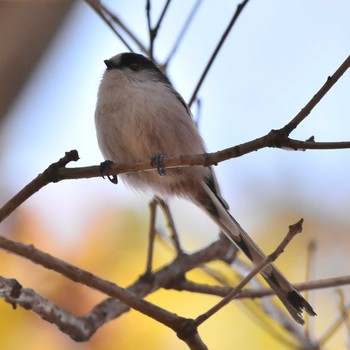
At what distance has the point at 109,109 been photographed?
1.96 meters

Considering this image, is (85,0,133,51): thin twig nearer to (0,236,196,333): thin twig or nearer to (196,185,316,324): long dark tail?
(196,185,316,324): long dark tail

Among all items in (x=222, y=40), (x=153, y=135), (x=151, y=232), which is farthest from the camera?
(x=153, y=135)

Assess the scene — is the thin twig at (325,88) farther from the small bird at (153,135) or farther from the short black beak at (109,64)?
the short black beak at (109,64)

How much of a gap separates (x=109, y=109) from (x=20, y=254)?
77 cm

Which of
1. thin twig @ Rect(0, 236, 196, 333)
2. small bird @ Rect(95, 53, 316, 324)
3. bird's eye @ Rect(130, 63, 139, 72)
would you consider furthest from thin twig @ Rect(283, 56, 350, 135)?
bird's eye @ Rect(130, 63, 139, 72)

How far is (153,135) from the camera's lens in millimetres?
1919

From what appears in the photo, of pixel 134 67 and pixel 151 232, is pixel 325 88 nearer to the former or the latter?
pixel 151 232

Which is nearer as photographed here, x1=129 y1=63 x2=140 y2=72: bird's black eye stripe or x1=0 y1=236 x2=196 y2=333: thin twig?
x1=0 y1=236 x2=196 y2=333: thin twig

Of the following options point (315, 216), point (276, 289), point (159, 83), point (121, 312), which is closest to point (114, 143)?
point (159, 83)

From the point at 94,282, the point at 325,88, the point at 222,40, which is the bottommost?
the point at 94,282

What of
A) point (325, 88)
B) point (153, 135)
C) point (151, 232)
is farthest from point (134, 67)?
point (325, 88)

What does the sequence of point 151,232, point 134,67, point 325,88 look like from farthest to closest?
point 134,67 < point 151,232 < point 325,88

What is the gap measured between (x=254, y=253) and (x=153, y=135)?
0.48 m

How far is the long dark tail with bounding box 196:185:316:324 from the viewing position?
5.13ft
